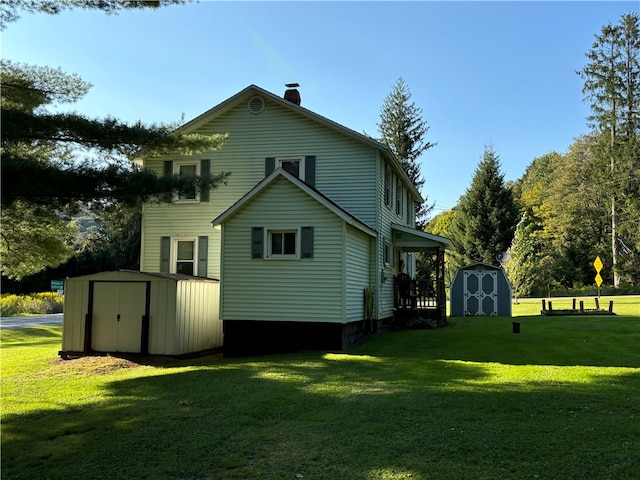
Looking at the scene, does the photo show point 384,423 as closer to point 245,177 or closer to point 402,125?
point 245,177

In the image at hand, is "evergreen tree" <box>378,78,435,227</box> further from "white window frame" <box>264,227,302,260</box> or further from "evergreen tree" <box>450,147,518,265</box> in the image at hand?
"white window frame" <box>264,227,302,260</box>

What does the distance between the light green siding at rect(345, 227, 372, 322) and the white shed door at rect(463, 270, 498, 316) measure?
11.2 meters

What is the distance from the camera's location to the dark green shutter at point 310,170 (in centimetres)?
1716

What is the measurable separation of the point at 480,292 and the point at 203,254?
1454 cm

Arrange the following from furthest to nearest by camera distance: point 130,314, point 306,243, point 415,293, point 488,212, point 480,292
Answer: point 488,212 < point 480,292 < point 415,293 < point 306,243 < point 130,314

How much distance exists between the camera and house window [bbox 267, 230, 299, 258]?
1413cm

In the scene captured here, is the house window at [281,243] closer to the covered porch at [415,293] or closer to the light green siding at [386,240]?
the light green siding at [386,240]

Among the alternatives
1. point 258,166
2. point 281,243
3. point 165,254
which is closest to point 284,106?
point 258,166

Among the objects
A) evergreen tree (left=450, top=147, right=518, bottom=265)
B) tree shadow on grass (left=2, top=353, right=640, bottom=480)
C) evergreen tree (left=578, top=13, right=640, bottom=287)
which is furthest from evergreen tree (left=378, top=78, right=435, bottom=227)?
tree shadow on grass (left=2, top=353, right=640, bottom=480)

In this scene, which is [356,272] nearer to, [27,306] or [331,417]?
[331,417]

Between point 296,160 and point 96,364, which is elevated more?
point 296,160

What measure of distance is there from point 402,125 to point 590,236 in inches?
849

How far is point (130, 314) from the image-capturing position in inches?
537

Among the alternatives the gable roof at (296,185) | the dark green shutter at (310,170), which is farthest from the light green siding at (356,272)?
the dark green shutter at (310,170)
